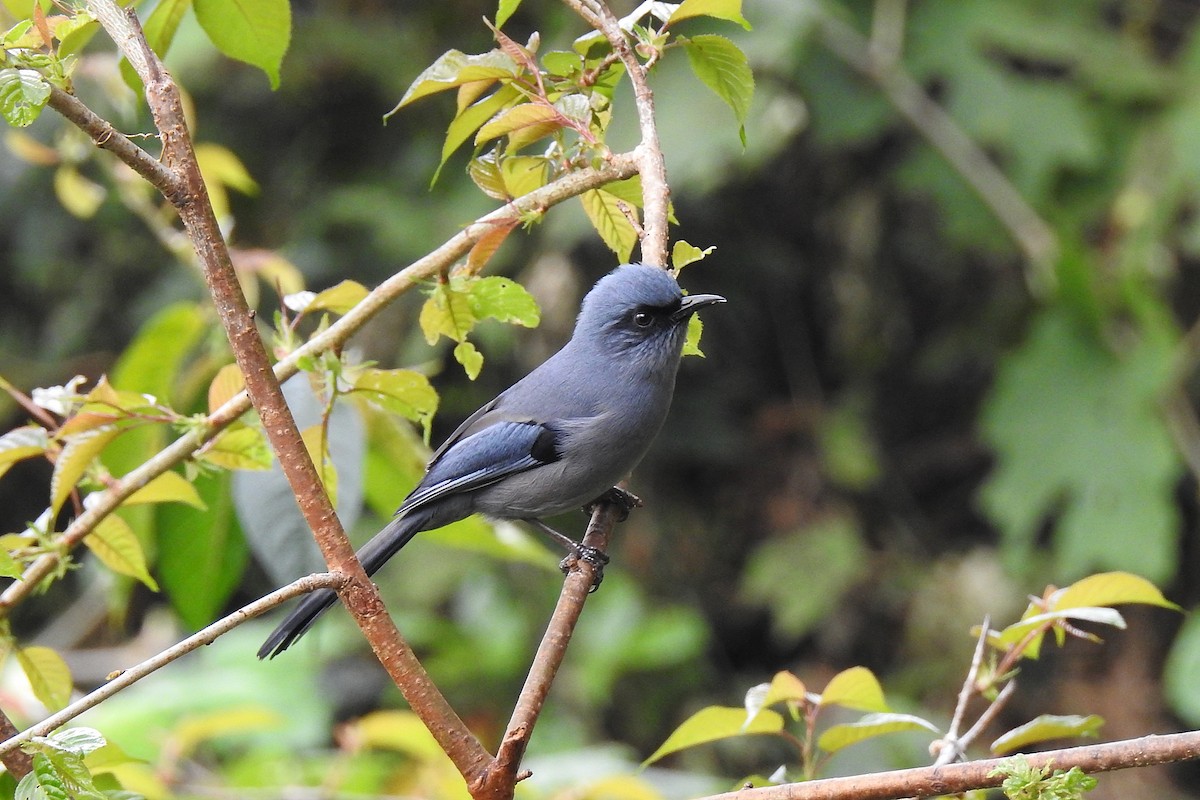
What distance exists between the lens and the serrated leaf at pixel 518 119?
190 cm

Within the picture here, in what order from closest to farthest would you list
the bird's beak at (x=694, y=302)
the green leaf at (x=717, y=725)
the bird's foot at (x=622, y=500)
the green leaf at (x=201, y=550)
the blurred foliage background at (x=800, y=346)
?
the green leaf at (x=717, y=725)
the green leaf at (x=201, y=550)
the bird's beak at (x=694, y=302)
the bird's foot at (x=622, y=500)
the blurred foliage background at (x=800, y=346)

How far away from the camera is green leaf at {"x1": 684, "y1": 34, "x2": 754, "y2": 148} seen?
200 centimetres

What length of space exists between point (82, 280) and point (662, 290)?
4.84 m

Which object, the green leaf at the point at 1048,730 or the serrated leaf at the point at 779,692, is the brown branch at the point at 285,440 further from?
the green leaf at the point at 1048,730

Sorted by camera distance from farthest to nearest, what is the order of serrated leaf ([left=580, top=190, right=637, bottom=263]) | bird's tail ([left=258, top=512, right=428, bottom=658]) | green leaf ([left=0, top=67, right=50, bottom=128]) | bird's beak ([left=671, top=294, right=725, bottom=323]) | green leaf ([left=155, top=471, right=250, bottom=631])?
bird's beak ([left=671, top=294, right=725, bottom=323]), green leaf ([left=155, top=471, right=250, bottom=631]), bird's tail ([left=258, top=512, right=428, bottom=658]), serrated leaf ([left=580, top=190, right=637, bottom=263]), green leaf ([left=0, top=67, right=50, bottom=128])

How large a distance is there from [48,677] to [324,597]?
0.65 m

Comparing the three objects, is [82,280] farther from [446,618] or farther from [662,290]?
[662,290]

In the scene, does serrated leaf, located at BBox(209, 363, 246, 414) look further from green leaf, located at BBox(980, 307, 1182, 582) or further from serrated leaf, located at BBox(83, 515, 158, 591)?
green leaf, located at BBox(980, 307, 1182, 582)

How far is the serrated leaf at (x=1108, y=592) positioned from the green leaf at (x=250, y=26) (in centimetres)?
147

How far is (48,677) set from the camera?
6.15 feet

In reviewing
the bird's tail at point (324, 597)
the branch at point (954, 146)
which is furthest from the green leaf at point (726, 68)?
the branch at point (954, 146)

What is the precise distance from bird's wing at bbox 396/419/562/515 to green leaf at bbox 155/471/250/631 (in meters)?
0.63

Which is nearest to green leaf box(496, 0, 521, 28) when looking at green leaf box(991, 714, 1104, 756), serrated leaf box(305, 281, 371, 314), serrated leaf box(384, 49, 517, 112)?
serrated leaf box(384, 49, 517, 112)

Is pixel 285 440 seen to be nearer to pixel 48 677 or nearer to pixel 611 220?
pixel 48 677
